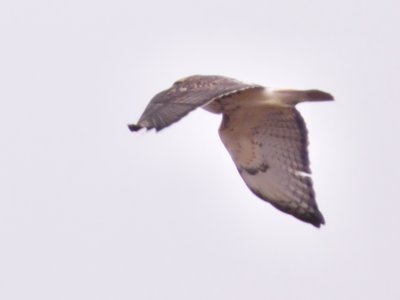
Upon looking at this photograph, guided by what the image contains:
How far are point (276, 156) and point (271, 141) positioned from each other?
0.11m

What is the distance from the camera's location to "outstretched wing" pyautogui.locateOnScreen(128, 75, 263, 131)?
9.91 m

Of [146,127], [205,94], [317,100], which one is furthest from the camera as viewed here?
[317,100]

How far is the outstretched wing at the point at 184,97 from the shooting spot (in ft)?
32.5

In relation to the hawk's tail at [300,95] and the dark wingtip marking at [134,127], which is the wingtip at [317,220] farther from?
the dark wingtip marking at [134,127]

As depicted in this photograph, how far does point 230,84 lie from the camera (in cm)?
1095

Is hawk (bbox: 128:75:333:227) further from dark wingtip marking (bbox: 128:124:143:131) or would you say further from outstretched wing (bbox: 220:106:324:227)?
dark wingtip marking (bbox: 128:124:143:131)

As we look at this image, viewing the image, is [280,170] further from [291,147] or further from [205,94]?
[205,94]

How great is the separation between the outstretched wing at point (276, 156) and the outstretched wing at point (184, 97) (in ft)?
1.31

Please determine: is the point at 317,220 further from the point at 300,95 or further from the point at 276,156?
the point at 300,95

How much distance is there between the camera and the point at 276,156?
11820mm

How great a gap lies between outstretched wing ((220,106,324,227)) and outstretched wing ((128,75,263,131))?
0.40 meters

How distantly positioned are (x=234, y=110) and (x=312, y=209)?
0.86 metres

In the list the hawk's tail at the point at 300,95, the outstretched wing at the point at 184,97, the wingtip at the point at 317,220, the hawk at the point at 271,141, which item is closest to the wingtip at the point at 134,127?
the outstretched wing at the point at 184,97

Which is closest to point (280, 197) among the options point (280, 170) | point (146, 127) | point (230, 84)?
point (280, 170)
